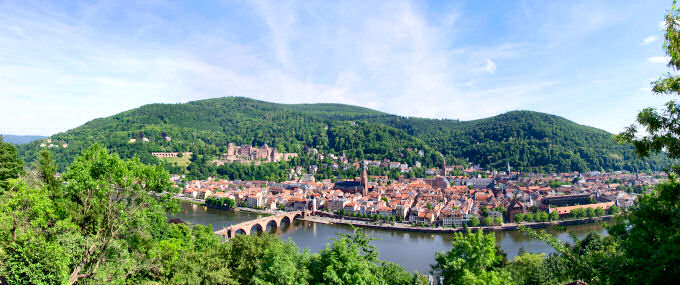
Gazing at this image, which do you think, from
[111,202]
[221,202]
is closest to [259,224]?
[221,202]

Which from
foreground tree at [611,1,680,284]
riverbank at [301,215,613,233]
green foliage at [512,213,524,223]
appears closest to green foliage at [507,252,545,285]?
foreground tree at [611,1,680,284]

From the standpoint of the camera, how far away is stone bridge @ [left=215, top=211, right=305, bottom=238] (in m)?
25.4

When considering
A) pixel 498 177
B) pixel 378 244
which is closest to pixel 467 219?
pixel 378 244

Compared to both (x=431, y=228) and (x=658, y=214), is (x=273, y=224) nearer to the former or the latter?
(x=431, y=228)

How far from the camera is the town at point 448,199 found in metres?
33.0

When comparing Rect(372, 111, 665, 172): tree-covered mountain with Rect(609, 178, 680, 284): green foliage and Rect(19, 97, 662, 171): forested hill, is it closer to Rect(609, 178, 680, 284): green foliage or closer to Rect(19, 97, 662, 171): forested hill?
Rect(19, 97, 662, 171): forested hill

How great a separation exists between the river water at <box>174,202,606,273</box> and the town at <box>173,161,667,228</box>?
330cm

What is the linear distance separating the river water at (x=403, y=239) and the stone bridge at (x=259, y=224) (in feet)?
2.86

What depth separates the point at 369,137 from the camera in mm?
91188

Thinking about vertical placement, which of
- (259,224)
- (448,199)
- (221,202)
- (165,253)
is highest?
(165,253)

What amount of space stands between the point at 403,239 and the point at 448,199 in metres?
19.0

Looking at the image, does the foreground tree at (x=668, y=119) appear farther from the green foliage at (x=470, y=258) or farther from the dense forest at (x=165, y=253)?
the green foliage at (x=470, y=258)

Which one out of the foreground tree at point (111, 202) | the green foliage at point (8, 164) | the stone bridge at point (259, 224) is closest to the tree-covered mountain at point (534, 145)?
the stone bridge at point (259, 224)

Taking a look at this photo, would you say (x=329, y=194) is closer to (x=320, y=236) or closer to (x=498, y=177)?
(x=320, y=236)
